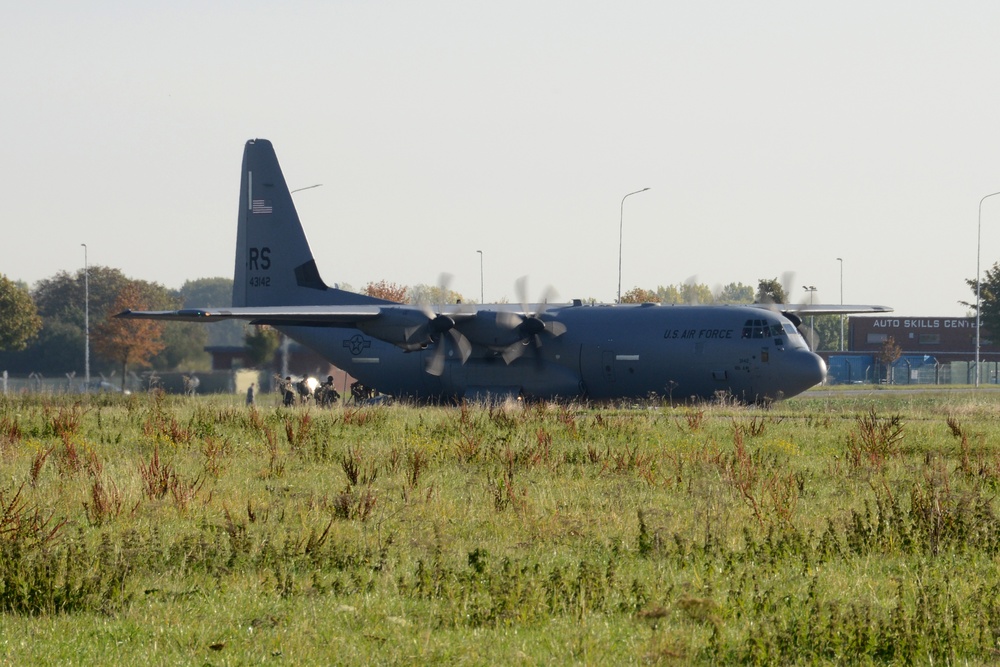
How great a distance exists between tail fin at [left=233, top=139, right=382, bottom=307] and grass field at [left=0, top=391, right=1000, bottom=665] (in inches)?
869

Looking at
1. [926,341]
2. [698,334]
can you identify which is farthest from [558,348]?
[926,341]

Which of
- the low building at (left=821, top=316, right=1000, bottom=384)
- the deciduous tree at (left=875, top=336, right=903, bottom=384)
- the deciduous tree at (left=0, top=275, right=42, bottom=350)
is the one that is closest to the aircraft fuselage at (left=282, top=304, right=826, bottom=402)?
the deciduous tree at (left=0, top=275, right=42, bottom=350)

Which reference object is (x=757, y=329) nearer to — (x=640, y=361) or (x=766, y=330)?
(x=766, y=330)

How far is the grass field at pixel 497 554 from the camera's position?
8.20m

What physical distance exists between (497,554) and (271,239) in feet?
108

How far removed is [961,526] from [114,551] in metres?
8.13

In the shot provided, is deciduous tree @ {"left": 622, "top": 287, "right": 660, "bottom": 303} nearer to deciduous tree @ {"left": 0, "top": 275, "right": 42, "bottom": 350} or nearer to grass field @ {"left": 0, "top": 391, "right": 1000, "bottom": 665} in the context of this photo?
deciduous tree @ {"left": 0, "top": 275, "right": 42, "bottom": 350}

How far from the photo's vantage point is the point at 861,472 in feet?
56.9

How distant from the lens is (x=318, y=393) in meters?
44.4

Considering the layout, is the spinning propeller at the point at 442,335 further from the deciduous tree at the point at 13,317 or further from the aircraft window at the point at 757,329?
the deciduous tree at the point at 13,317

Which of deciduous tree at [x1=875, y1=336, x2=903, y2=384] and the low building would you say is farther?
the low building

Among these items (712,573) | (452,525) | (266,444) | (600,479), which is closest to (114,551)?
(452,525)

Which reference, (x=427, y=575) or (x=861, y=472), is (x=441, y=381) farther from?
(x=427, y=575)

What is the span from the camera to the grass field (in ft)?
26.9
